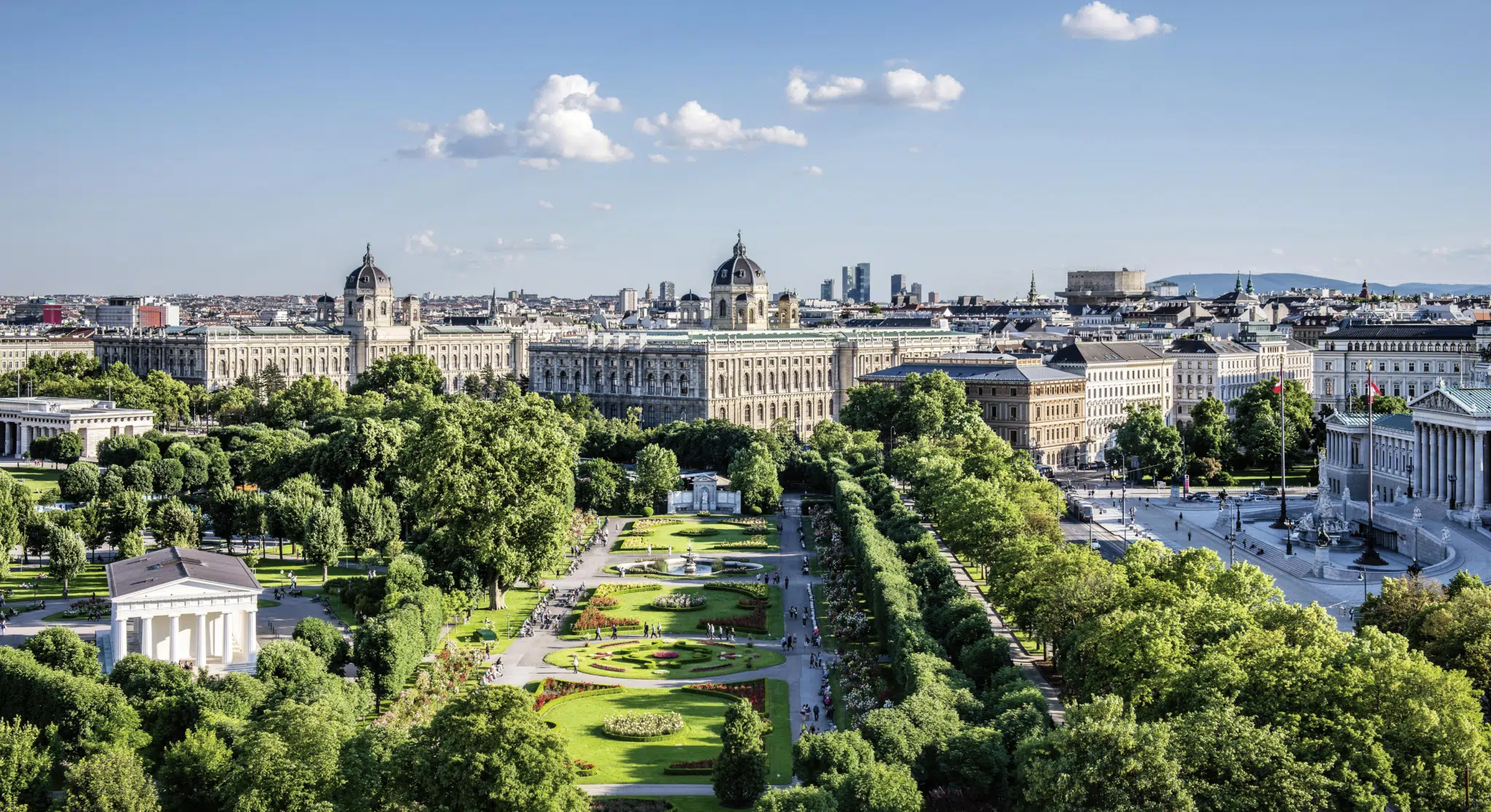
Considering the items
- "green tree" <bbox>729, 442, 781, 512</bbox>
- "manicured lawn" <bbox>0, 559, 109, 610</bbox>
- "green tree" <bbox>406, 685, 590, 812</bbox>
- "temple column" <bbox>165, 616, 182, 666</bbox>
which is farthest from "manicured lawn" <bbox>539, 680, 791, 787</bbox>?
"green tree" <bbox>729, 442, 781, 512</bbox>

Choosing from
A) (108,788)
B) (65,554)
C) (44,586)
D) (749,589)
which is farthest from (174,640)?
(749,589)

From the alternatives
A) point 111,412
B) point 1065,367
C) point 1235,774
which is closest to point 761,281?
point 1065,367

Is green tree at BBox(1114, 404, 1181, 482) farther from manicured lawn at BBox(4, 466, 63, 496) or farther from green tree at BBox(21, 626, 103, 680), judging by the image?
green tree at BBox(21, 626, 103, 680)

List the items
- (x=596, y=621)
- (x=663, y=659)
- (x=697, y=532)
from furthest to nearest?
(x=697, y=532) → (x=596, y=621) → (x=663, y=659)

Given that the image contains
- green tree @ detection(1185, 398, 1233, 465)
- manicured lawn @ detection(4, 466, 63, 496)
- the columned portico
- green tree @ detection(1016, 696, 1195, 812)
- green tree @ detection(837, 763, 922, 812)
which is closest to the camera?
green tree @ detection(1016, 696, 1195, 812)

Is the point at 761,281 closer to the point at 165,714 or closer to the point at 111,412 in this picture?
the point at 111,412

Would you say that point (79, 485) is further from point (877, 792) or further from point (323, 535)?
point (877, 792)
